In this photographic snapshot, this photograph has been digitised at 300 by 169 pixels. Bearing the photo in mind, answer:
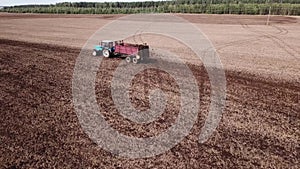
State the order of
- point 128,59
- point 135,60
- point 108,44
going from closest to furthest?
point 135,60, point 128,59, point 108,44

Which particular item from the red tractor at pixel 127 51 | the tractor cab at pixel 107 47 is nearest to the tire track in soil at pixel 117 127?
the red tractor at pixel 127 51

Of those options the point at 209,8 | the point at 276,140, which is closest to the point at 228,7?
the point at 209,8

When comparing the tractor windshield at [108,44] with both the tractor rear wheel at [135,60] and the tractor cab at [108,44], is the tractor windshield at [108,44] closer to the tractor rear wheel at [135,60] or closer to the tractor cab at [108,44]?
the tractor cab at [108,44]

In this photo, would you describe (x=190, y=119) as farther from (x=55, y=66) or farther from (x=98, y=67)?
(x=55, y=66)

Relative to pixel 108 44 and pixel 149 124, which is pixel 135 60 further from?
pixel 149 124

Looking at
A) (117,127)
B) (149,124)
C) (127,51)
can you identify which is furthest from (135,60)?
(117,127)

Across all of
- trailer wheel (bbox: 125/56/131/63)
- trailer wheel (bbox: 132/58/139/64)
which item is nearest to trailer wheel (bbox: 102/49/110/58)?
trailer wheel (bbox: 125/56/131/63)

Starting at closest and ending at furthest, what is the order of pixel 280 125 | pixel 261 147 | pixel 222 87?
pixel 261 147 < pixel 280 125 < pixel 222 87

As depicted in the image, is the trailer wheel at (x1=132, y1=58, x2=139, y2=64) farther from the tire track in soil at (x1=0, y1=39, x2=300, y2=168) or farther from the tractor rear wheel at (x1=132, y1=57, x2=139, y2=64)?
the tire track in soil at (x1=0, y1=39, x2=300, y2=168)
